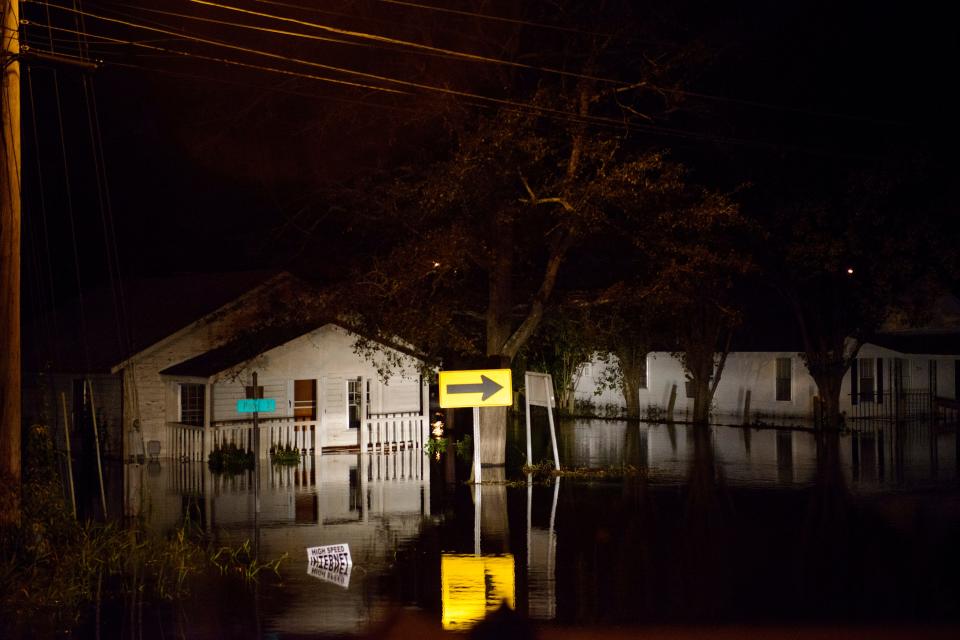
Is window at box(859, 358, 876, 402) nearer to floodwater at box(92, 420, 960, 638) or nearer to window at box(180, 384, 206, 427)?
floodwater at box(92, 420, 960, 638)

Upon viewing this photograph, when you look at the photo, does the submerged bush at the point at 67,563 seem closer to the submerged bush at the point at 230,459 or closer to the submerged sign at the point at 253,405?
→ the submerged sign at the point at 253,405

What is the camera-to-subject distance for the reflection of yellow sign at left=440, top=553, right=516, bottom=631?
11711mm

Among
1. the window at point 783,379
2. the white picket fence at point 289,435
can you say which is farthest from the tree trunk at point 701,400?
the white picket fence at point 289,435

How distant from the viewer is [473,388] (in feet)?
73.3

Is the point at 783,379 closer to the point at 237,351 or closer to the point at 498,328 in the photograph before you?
the point at 498,328

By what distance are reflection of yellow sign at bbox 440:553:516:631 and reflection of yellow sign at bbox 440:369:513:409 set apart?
7033mm

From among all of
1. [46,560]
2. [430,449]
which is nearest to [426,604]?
[46,560]

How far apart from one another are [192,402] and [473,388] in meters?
10.7

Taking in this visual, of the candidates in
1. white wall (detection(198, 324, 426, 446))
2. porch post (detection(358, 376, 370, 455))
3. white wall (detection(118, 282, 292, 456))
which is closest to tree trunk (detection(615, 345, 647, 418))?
white wall (detection(198, 324, 426, 446))

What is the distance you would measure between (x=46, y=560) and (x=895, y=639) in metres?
8.93

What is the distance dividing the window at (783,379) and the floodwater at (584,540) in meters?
11.2

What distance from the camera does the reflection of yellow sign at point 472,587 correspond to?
1171 cm

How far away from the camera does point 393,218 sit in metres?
24.3

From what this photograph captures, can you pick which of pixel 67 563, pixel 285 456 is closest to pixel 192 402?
pixel 285 456
